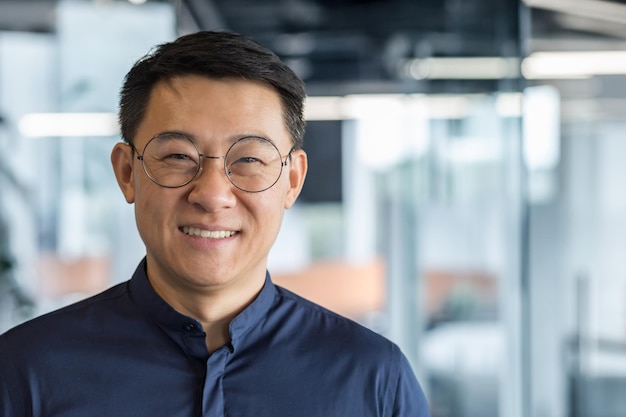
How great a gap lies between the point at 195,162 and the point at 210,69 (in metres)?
0.14

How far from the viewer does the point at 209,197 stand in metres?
1.37

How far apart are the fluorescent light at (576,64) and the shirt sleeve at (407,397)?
3019 mm

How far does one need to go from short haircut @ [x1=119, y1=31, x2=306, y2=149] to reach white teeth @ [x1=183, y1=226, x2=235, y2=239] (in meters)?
0.18

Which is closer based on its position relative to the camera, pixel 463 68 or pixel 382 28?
pixel 463 68

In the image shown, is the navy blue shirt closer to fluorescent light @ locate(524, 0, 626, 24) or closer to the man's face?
the man's face

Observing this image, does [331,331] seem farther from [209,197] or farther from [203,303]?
[209,197]

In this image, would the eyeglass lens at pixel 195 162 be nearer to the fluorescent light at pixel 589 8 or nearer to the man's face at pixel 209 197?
the man's face at pixel 209 197

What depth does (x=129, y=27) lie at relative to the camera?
3.93 metres

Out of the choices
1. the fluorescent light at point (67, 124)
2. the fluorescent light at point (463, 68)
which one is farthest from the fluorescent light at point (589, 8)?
the fluorescent light at point (67, 124)

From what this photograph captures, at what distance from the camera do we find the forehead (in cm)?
140

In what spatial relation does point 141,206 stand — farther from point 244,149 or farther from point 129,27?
point 129,27

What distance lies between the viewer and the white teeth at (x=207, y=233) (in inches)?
54.9

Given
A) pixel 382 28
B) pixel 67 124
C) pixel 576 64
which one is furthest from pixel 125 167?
pixel 382 28

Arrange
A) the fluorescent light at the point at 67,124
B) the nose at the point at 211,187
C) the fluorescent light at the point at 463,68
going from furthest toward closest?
the fluorescent light at the point at 463,68 < the fluorescent light at the point at 67,124 < the nose at the point at 211,187
